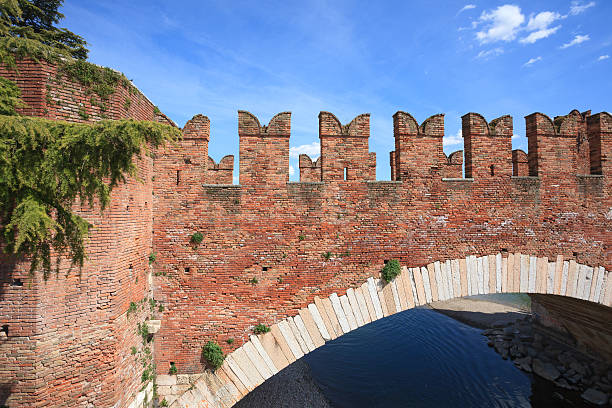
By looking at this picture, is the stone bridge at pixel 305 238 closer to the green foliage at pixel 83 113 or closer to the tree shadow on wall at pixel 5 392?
the green foliage at pixel 83 113

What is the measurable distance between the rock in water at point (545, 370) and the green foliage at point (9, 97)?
1956cm

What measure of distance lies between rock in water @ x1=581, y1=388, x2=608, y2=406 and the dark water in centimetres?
186

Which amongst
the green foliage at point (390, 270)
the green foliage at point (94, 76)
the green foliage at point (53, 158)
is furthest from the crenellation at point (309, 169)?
the green foliage at point (53, 158)

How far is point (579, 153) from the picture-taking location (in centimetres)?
802

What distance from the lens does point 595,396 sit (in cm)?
1095

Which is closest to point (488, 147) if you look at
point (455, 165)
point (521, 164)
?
point (455, 165)

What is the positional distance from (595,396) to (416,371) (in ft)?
21.4

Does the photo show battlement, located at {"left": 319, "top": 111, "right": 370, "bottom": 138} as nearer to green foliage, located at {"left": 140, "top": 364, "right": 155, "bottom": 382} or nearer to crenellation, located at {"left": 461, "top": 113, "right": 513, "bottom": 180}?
crenellation, located at {"left": 461, "top": 113, "right": 513, "bottom": 180}

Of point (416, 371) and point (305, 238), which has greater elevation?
point (305, 238)

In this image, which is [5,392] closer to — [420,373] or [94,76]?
[94,76]

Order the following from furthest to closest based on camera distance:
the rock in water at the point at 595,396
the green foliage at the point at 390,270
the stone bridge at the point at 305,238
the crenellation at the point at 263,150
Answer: the rock in water at the point at 595,396 → the green foliage at the point at 390,270 → the crenellation at the point at 263,150 → the stone bridge at the point at 305,238

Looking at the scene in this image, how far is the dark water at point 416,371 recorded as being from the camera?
12034mm

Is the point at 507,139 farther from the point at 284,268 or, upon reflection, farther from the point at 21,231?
the point at 21,231

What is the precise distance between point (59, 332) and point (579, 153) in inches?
499
